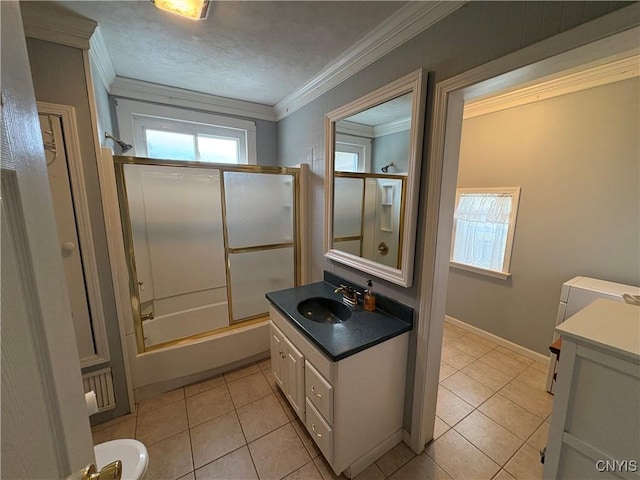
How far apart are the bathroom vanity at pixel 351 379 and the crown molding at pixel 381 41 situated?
4.96 ft

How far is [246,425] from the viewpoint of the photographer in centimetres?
174

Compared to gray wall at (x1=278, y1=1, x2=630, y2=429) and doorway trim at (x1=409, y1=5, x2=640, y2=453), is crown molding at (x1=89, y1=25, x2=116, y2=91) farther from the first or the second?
doorway trim at (x1=409, y1=5, x2=640, y2=453)

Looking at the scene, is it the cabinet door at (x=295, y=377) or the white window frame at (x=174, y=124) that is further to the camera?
the white window frame at (x=174, y=124)

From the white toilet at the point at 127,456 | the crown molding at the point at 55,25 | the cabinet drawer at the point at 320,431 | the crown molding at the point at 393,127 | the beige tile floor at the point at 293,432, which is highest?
the crown molding at the point at 55,25

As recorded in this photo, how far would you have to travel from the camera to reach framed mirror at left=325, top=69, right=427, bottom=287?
139 cm

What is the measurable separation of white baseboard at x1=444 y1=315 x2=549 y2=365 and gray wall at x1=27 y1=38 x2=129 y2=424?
10.6 ft

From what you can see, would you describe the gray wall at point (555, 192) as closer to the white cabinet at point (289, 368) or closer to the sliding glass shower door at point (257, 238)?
the sliding glass shower door at point (257, 238)

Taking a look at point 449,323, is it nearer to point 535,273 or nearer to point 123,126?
point 535,273

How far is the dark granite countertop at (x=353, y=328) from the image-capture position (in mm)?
1300

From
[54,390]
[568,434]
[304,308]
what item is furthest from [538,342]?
[54,390]

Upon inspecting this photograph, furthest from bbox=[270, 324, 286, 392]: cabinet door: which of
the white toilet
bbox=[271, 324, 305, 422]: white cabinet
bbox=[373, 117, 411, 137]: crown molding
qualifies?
bbox=[373, 117, 411, 137]: crown molding

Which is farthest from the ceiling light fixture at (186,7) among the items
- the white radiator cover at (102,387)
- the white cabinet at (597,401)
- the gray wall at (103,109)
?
the white radiator cover at (102,387)

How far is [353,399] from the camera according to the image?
1350mm

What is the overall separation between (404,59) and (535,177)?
5.73 feet
